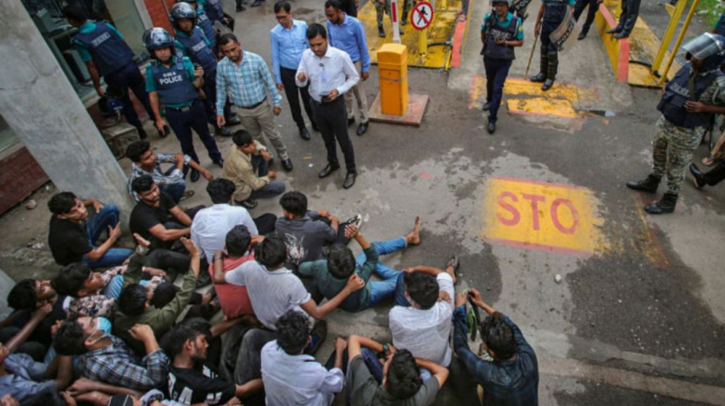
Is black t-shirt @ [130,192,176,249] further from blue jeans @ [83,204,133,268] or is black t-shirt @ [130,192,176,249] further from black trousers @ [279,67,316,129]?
black trousers @ [279,67,316,129]

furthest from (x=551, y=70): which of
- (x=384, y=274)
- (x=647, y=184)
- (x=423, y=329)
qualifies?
(x=423, y=329)

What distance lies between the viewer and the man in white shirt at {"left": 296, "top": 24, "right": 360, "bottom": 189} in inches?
183

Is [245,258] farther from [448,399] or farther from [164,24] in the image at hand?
[164,24]

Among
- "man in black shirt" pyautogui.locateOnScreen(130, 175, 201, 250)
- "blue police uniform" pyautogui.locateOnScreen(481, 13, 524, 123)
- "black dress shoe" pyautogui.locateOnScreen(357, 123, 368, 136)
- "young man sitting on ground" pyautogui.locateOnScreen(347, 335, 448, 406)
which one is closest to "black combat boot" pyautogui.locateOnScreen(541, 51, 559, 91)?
"blue police uniform" pyautogui.locateOnScreen(481, 13, 524, 123)

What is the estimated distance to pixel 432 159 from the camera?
586 centimetres

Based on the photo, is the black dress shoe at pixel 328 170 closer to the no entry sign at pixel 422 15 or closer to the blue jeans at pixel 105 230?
the blue jeans at pixel 105 230

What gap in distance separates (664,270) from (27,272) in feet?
23.7

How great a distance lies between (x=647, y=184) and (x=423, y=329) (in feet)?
12.9

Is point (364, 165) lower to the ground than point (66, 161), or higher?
lower

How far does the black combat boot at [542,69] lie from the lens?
7039 mm

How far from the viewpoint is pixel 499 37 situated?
563 cm

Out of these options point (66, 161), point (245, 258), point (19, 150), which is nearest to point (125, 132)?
point (19, 150)

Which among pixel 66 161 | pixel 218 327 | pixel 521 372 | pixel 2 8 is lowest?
pixel 218 327

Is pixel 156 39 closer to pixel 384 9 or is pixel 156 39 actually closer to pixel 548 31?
pixel 384 9
